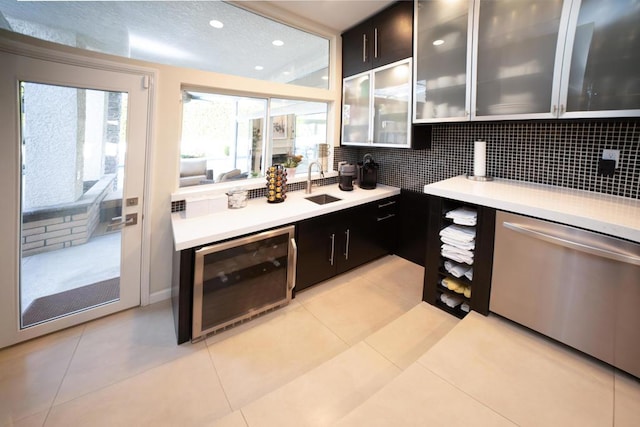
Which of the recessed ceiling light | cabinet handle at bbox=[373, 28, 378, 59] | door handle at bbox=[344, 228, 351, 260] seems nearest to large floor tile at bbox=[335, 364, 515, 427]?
door handle at bbox=[344, 228, 351, 260]

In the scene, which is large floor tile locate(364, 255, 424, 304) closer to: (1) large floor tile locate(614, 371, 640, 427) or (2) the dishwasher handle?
(2) the dishwasher handle

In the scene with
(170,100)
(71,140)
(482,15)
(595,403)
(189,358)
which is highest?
(482,15)

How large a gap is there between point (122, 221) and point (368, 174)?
2403 millimetres

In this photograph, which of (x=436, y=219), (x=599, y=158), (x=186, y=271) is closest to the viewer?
(x=186, y=271)

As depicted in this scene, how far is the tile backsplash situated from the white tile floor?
122 cm

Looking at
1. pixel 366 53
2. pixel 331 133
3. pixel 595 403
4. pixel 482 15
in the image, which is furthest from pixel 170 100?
pixel 595 403

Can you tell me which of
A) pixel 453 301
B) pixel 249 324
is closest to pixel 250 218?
pixel 249 324

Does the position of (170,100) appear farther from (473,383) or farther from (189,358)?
(473,383)

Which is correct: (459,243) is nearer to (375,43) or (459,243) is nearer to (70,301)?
(375,43)

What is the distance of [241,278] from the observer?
2.13 m

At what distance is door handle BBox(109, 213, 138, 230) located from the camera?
85.9 inches

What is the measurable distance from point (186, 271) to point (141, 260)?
0.80 meters

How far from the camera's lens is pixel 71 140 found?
6.34 feet

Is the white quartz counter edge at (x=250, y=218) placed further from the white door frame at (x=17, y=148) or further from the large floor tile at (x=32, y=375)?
the large floor tile at (x=32, y=375)
